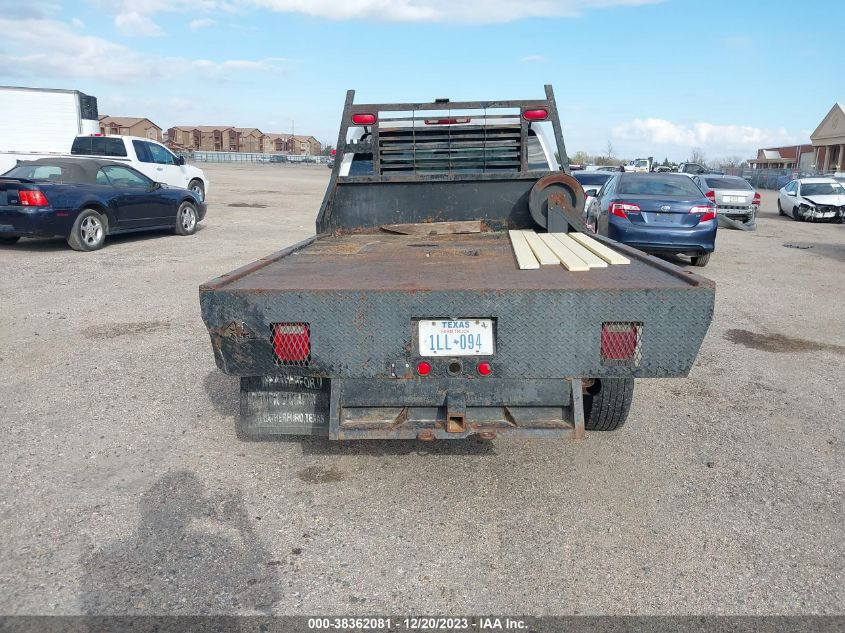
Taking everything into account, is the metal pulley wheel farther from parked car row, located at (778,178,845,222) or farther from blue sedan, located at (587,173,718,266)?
parked car row, located at (778,178,845,222)

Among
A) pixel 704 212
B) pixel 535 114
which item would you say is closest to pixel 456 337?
pixel 535 114

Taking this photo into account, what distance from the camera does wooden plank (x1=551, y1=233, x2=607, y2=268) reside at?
3.67m

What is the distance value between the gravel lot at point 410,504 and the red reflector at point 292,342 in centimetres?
80

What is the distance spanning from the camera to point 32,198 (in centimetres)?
1082

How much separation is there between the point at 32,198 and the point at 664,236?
388 inches

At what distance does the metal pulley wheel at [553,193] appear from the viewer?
5.42 metres

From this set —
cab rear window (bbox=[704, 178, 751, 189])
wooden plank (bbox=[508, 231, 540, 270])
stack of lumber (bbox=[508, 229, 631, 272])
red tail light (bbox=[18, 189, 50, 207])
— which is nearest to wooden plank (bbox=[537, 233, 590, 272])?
stack of lumber (bbox=[508, 229, 631, 272])

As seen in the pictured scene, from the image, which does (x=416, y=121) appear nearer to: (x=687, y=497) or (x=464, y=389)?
(x=464, y=389)

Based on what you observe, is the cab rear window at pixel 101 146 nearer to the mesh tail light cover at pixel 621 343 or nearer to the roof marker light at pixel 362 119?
the roof marker light at pixel 362 119

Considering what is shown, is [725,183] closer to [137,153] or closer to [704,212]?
[704,212]

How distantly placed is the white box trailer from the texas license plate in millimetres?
19808

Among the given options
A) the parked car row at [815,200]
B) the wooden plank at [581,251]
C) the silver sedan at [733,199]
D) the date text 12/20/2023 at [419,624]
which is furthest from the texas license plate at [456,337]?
the parked car row at [815,200]

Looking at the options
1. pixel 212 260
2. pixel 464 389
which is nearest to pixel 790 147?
pixel 212 260

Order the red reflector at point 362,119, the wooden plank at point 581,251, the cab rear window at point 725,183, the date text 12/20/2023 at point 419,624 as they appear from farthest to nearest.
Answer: the cab rear window at point 725,183 < the red reflector at point 362,119 < the wooden plank at point 581,251 < the date text 12/20/2023 at point 419,624
